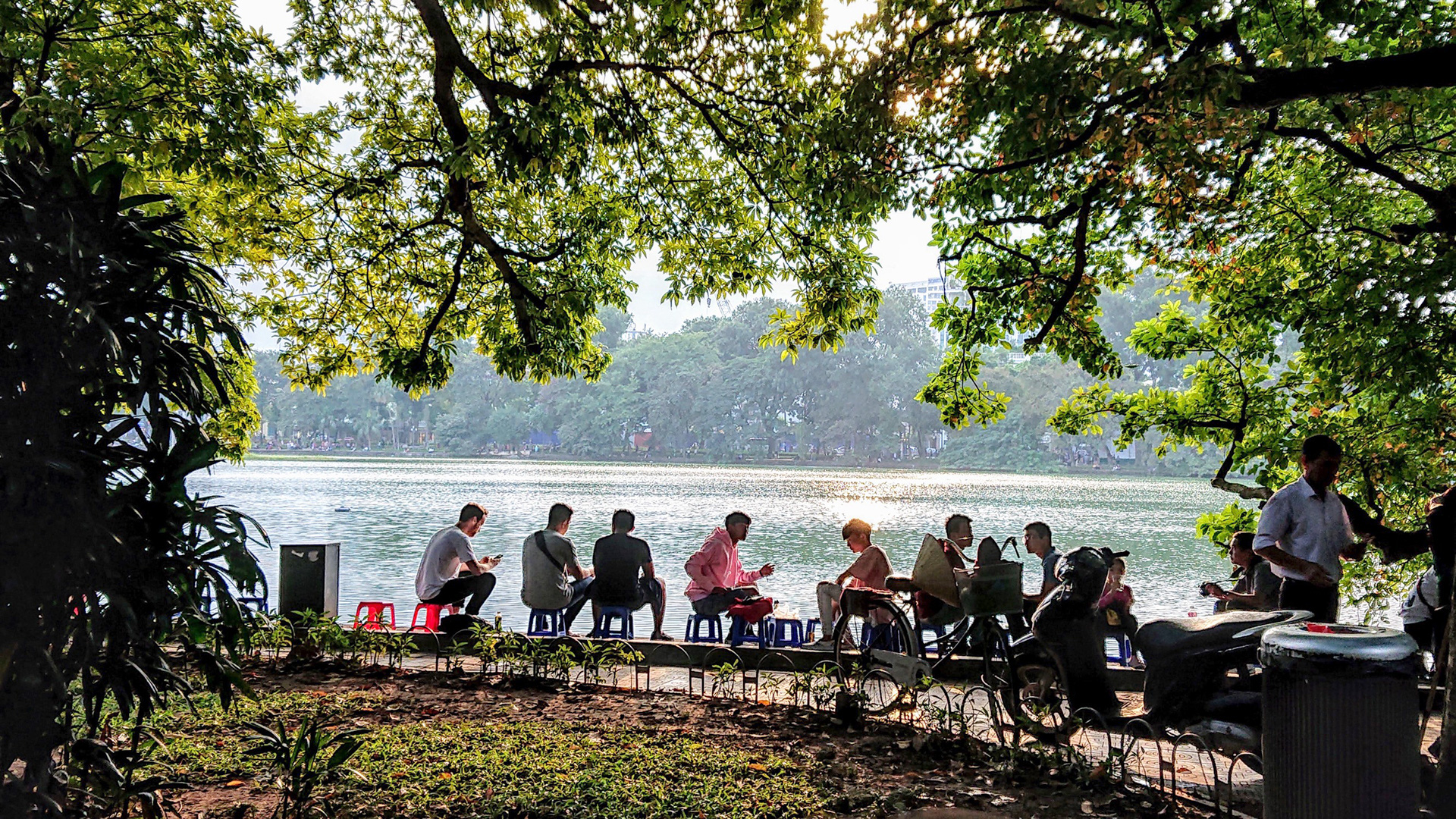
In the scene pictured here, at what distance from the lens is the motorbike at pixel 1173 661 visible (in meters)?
4.17

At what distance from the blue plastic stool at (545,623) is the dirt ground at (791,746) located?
5.33 feet

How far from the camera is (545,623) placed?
8273 millimetres

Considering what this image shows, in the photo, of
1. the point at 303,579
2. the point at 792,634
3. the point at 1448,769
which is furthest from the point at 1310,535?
the point at 303,579

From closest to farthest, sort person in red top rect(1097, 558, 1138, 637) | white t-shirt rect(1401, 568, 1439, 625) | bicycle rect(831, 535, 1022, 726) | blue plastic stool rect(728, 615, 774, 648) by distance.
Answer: bicycle rect(831, 535, 1022, 726) < person in red top rect(1097, 558, 1138, 637) < white t-shirt rect(1401, 568, 1439, 625) < blue plastic stool rect(728, 615, 774, 648)

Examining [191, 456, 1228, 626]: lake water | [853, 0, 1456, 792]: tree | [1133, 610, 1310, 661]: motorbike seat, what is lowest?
[191, 456, 1228, 626]: lake water

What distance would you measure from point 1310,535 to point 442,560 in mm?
6418

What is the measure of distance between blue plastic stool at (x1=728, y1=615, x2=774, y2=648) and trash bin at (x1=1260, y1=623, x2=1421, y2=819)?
14.8ft

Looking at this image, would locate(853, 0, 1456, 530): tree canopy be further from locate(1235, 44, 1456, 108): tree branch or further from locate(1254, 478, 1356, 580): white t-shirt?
locate(1254, 478, 1356, 580): white t-shirt

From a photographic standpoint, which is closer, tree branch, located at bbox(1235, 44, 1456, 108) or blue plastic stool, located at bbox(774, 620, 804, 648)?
tree branch, located at bbox(1235, 44, 1456, 108)

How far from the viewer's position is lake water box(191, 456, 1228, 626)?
15938mm

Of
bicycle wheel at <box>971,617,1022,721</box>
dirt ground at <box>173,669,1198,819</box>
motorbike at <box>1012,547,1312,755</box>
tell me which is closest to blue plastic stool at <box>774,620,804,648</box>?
dirt ground at <box>173,669,1198,819</box>

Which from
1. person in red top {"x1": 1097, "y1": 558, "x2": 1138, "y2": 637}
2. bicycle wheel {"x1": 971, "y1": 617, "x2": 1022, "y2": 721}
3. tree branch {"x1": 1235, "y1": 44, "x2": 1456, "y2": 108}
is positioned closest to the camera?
tree branch {"x1": 1235, "y1": 44, "x2": 1456, "y2": 108}

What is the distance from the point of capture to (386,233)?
982 cm

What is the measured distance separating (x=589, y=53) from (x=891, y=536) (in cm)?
1859
